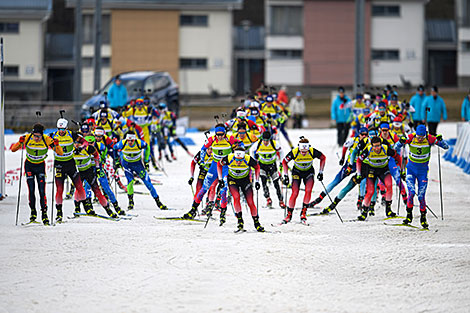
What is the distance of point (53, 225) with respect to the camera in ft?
60.5

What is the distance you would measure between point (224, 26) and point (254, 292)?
4157 cm

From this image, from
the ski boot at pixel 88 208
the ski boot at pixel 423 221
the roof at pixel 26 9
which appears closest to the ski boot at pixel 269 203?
the ski boot at pixel 88 208

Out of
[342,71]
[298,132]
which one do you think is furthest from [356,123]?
[342,71]

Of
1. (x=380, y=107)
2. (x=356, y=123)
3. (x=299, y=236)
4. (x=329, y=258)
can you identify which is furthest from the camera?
(x=356, y=123)

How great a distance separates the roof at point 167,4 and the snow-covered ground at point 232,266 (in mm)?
32953

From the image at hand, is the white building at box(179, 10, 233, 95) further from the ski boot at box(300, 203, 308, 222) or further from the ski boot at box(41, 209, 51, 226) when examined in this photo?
the ski boot at box(41, 209, 51, 226)

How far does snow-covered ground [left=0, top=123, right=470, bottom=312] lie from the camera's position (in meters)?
12.7

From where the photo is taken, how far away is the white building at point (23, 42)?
51.8 meters

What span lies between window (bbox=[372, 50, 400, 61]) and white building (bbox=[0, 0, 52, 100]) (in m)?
18.2

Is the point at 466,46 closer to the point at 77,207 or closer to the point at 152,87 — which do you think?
the point at 152,87

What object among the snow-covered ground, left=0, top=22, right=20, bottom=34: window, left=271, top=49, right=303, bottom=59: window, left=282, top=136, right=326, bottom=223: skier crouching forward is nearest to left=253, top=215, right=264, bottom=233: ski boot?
the snow-covered ground

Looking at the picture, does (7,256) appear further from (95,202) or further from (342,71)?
(342,71)

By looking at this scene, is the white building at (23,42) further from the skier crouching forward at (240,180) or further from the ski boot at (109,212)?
the skier crouching forward at (240,180)

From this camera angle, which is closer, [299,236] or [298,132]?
[299,236]
